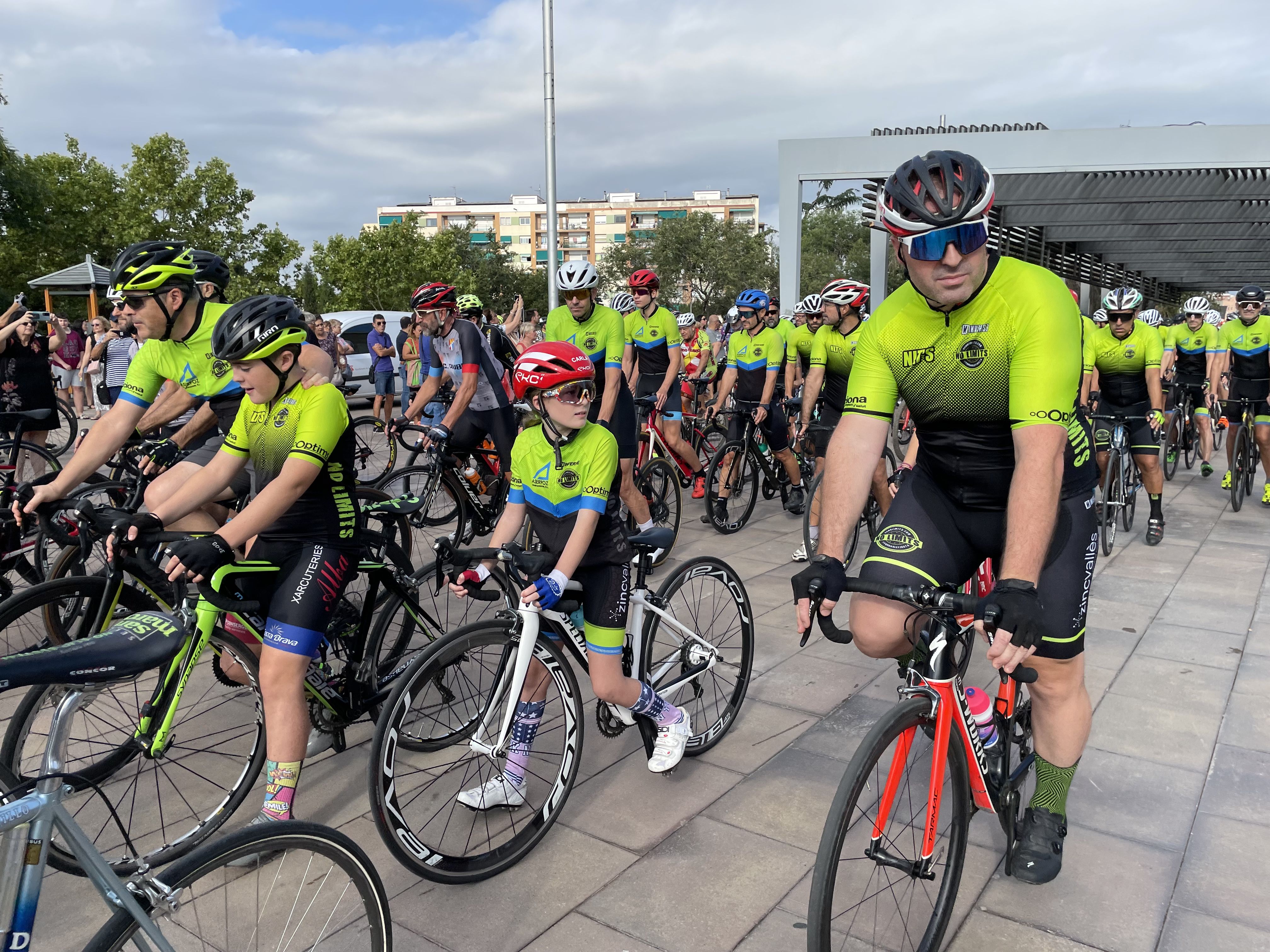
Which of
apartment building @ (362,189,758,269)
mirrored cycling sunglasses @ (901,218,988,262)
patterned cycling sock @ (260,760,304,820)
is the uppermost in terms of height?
apartment building @ (362,189,758,269)

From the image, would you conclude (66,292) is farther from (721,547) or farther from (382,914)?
(382,914)

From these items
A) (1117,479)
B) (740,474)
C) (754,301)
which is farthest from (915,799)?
(754,301)

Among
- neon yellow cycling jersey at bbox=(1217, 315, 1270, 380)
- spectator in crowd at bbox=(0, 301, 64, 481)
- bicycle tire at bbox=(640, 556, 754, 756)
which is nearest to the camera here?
bicycle tire at bbox=(640, 556, 754, 756)

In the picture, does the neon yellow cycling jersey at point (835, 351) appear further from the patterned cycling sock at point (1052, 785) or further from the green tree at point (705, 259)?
the green tree at point (705, 259)

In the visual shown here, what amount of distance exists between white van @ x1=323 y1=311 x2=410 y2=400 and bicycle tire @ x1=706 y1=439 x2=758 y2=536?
1285cm

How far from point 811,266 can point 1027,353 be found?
5907 centimetres

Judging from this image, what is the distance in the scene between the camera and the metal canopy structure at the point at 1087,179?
56.6 feet

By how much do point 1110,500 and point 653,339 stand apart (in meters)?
4.37

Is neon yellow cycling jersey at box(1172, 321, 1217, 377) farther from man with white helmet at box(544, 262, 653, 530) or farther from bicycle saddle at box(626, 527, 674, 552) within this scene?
bicycle saddle at box(626, 527, 674, 552)

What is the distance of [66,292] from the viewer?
28.0 m

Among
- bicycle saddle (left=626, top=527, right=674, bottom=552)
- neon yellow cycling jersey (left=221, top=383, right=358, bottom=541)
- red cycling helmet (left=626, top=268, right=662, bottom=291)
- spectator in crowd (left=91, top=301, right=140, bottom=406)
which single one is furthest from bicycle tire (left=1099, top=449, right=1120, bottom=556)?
spectator in crowd (left=91, top=301, right=140, bottom=406)

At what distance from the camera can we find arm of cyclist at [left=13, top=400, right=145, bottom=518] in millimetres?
3904

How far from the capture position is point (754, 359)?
30.4 feet

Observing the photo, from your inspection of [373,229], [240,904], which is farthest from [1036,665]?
[373,229]
